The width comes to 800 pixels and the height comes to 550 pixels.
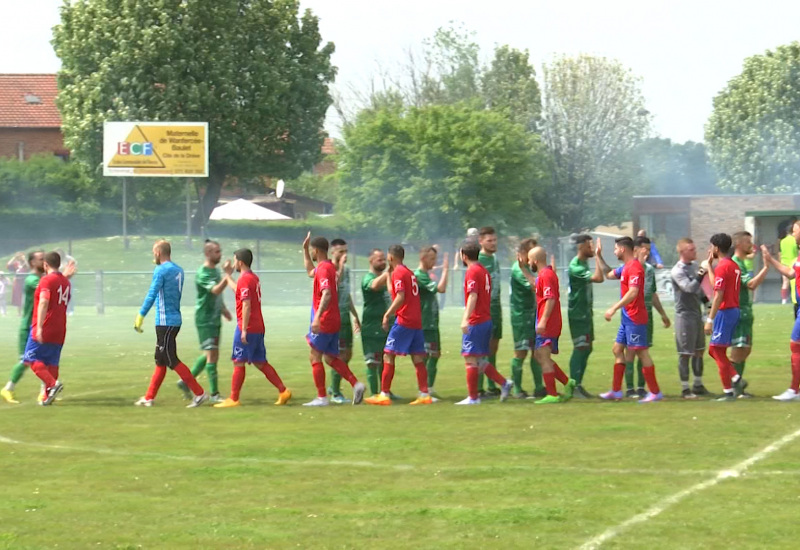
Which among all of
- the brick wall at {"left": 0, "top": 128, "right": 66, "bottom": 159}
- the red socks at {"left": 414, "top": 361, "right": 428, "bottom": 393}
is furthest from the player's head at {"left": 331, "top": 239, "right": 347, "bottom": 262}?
the brick wall at {"left": 0, "top": 128, "right": 66, "bottom": 159}

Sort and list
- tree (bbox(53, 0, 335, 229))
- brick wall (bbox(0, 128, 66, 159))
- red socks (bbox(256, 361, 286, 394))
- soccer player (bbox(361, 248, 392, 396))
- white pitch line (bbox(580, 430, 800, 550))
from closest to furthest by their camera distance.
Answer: white pitch line (bbox(580, 430, 800, 550))
red socks (bbox(256, 361, 286, 394))
soccer player (bbox(361, 248, 392, 396))
tree (bbox(53, 0, 335, 229))
brick wall (bbox(0, 128, 66, 159))

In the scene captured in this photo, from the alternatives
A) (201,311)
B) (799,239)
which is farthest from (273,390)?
(799,239)

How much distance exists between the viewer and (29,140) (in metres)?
88.0

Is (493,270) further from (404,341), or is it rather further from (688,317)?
(688,317)

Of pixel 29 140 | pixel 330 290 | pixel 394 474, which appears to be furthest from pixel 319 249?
pixel 29 140

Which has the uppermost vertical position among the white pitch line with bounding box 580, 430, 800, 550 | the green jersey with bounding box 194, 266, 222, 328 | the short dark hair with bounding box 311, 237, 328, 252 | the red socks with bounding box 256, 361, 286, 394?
the short dark hair with bounding box 311, 237, 328, 252

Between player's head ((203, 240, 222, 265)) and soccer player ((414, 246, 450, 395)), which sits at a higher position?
player's head ((203, 240, 222, 265))

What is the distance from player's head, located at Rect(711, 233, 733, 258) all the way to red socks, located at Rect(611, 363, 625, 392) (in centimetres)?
158

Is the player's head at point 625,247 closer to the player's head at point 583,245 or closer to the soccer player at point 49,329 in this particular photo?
the player's head at point 583,245

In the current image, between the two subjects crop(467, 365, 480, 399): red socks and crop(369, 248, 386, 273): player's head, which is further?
crop(369, 248, 386, 273): player's head

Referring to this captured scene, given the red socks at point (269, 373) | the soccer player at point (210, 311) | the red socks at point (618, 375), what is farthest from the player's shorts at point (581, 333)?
the soccer player at point (210, 311)

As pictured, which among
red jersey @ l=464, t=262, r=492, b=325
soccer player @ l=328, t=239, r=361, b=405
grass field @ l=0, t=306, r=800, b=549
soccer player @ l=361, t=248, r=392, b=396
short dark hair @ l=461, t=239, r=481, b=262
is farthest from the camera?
soccer player @ l=328, t=239, r=361, b=405

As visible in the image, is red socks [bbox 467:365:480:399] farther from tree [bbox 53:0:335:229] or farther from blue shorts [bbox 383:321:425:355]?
tree [bbox 53:0:335:229]

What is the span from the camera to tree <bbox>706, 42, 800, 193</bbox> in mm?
78312
